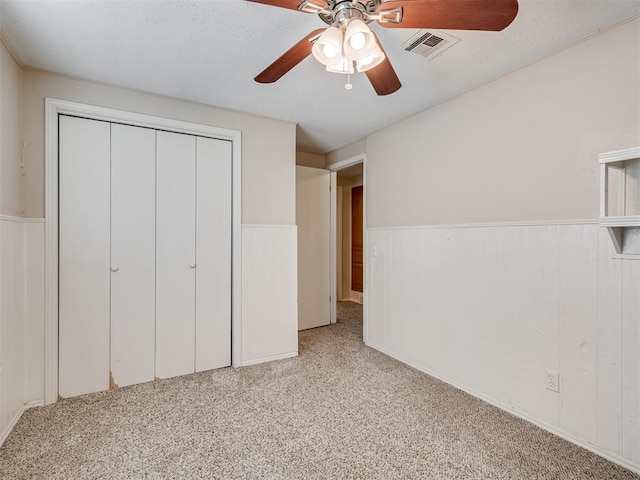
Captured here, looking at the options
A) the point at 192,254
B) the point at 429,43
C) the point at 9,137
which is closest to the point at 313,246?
the point at 192,254

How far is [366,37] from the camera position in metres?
1.27

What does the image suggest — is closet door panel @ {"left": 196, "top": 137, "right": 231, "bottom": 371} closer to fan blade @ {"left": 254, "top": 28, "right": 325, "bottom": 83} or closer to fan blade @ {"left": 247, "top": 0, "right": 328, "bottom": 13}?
fan blade @ {"left": 254, "top": 28, "right": 325, "bottom": 83}

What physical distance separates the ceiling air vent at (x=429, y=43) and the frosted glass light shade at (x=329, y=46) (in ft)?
2.10

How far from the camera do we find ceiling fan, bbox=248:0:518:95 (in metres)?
1.18

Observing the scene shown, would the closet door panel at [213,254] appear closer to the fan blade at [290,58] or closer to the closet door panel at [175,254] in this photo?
the closet door panel at [175,254]

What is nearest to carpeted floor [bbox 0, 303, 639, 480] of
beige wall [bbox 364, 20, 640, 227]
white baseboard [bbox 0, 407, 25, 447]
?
white baseboard [bbox 0, 407, 25, 447]

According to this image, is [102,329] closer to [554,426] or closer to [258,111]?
[258,111]

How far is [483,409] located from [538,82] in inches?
84.6

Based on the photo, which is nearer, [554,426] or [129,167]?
[554,426]

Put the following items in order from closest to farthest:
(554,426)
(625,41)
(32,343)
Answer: (625,41) → (554,426) → (32,343)

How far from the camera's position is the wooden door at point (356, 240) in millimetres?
5814

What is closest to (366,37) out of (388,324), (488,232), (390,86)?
(390,86)

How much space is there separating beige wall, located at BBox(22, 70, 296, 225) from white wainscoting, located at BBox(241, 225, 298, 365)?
0.57ft

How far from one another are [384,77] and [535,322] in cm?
172
